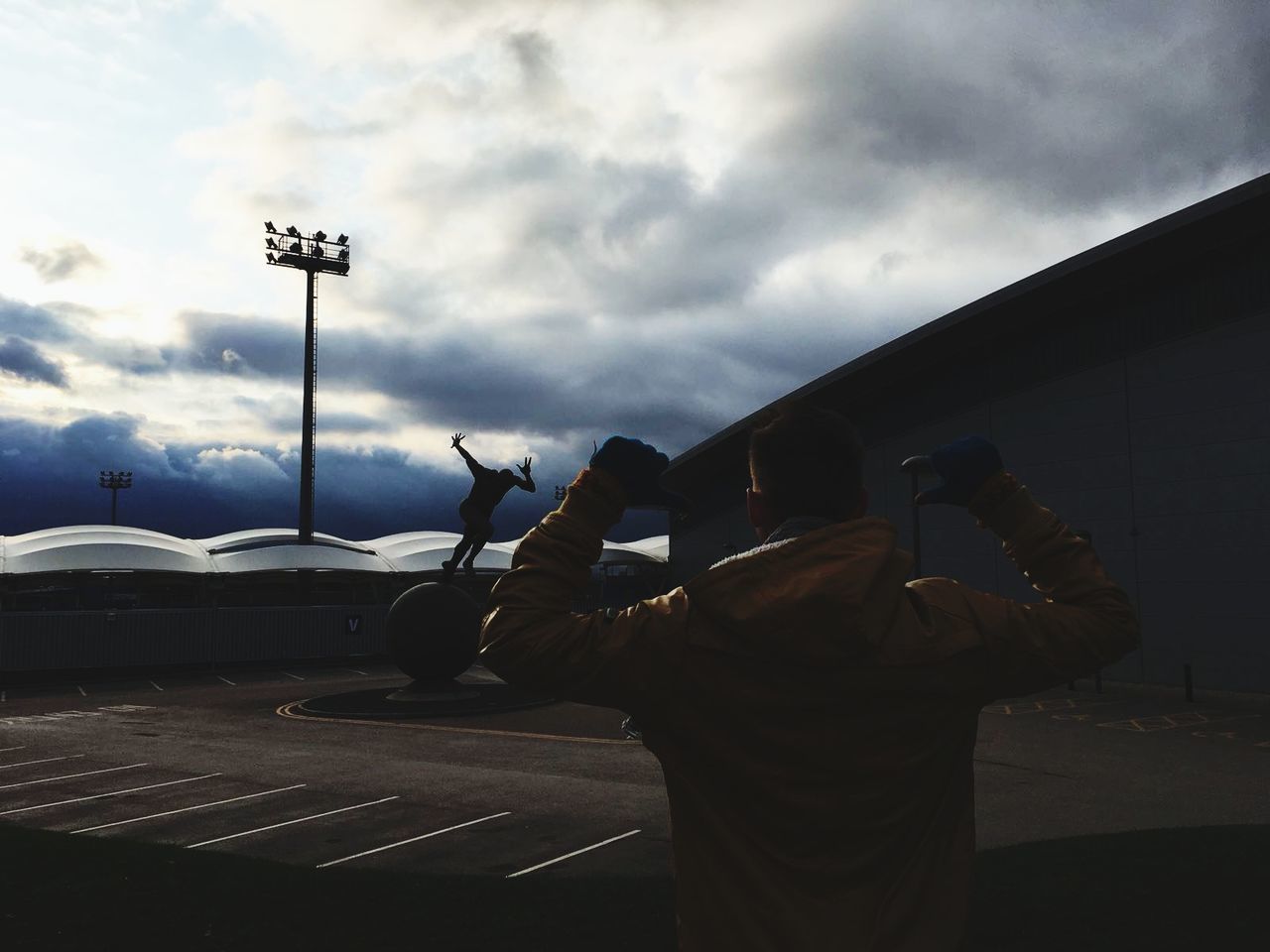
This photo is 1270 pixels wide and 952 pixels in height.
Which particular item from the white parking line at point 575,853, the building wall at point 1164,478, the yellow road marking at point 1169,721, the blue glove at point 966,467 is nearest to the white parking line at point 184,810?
the white parking line at point 575,853

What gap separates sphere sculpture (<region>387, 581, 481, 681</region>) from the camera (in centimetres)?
2086

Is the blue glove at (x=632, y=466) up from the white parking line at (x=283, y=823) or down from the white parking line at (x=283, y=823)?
up

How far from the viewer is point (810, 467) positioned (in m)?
2.00

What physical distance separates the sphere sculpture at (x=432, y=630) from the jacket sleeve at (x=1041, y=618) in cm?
1958

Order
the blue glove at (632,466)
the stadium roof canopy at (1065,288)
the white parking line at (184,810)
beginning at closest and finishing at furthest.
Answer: the blue glove at (632,466) → the white parking line at (184,810) → the stadium roof canopy at (1065,288)

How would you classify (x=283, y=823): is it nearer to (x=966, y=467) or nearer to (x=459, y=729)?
(x=459, y=729)

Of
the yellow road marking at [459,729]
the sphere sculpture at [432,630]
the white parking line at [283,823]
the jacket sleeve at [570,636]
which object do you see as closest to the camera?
the jacket sleeve at [570,636]

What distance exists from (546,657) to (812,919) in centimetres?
78

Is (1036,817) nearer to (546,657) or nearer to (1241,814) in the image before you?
(1241,814)

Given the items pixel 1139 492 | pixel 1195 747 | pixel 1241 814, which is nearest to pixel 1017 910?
pixel 1241 814

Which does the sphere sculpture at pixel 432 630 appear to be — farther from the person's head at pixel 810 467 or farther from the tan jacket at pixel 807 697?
the person's head at pixel 810 467

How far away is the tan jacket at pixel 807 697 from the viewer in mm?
1850

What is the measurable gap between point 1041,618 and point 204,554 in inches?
1901

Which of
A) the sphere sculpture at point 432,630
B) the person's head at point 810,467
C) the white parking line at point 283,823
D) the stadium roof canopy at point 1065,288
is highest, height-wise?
the stadium roof canopy at point 1065,288
